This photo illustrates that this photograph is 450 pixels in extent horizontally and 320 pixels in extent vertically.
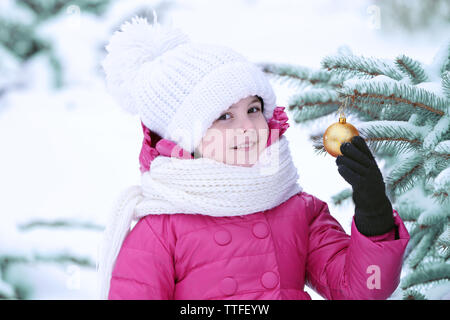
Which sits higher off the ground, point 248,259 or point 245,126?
point 245,126

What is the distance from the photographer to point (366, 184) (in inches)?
35.5

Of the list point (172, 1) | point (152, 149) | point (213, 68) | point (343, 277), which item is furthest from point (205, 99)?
point (172, 1)

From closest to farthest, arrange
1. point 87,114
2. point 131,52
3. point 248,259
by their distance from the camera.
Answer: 1. point 248,259
2. point 131,52
3. point 87,114

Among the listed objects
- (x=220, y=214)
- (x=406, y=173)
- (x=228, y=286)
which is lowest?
(x=228, y=286)

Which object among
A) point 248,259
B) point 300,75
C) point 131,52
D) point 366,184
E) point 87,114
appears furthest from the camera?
point 87,114

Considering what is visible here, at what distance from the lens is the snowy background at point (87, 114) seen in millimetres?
1527

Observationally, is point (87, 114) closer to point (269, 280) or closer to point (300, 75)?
point (300, 75)

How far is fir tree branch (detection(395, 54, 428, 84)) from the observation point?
3.26ft

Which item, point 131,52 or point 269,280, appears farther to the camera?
point 131,52

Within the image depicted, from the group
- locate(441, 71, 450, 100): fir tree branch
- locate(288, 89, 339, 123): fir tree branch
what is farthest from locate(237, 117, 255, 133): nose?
locate(441, 71, 450, 100): fir tree branch

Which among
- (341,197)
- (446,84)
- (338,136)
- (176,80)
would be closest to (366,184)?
(338,136)

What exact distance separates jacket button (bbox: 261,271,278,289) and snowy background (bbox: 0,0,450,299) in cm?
58

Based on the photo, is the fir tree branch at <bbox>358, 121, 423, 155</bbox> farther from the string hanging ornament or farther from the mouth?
the mouth

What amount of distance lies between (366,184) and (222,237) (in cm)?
30
